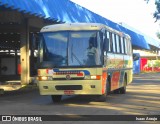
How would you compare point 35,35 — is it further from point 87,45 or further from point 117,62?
point 117,62

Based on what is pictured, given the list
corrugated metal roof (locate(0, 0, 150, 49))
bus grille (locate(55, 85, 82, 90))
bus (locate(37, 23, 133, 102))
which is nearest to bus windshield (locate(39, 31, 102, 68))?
bus (locate(37, 23, 133, 102))

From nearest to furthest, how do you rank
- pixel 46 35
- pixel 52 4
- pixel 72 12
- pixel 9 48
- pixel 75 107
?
pixel 75 107 < pixel 46 35 < pixel 52 4 < pixel 72 12 < pixel 9 48

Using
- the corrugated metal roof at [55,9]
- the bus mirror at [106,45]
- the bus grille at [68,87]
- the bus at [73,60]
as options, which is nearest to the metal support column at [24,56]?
the corrugated metal roof at [55,9]

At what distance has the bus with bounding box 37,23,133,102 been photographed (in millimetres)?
16500

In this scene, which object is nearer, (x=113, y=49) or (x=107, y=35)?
(x=107, y=35)

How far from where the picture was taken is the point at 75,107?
1603 cm

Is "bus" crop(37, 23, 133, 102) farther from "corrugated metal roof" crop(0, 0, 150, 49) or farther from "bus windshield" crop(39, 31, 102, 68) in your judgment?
"corrugated metal roof" crop(0, 0, 150, 49)

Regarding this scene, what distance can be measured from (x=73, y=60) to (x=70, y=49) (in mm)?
434

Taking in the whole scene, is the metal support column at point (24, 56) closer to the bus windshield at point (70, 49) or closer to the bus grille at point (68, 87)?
the bus windshield at point (70, 49)

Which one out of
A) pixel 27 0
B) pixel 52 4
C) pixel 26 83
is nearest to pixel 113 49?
pixel 27 0

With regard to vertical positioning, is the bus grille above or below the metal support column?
below

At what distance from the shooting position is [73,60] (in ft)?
54.5

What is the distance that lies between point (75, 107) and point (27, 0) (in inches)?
333

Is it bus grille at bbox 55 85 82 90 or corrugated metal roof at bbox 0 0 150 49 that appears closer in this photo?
bus grille at bbox 55 85 82 90
